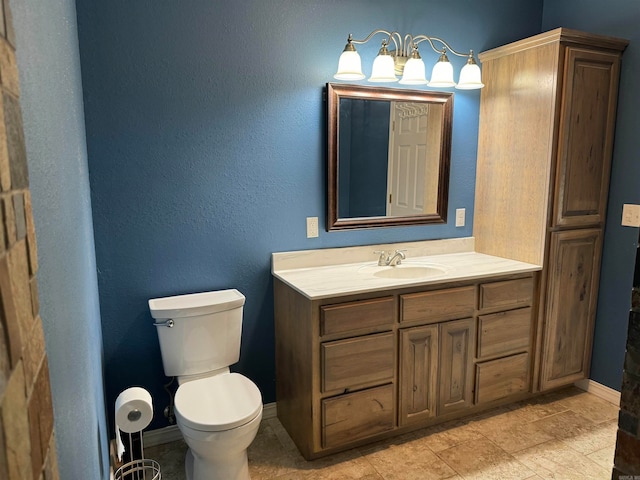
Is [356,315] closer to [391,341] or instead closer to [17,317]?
[391,341]

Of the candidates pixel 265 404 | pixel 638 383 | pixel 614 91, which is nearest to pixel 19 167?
pixel 638 383

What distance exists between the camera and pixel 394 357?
229 cm

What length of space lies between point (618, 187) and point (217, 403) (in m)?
2.51

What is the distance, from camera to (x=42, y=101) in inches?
31.7

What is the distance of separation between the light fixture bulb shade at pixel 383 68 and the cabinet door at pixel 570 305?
129 cm

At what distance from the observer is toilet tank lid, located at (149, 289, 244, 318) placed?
7.00ft

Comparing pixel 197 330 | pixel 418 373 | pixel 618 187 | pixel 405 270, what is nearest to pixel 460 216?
pixel 405 270

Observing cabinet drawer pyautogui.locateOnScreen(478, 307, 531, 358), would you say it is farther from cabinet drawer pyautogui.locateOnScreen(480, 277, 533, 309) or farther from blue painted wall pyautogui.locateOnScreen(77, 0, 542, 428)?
blue painted wall pyautogui.locateOnScreen(77, 0, 542, 428)

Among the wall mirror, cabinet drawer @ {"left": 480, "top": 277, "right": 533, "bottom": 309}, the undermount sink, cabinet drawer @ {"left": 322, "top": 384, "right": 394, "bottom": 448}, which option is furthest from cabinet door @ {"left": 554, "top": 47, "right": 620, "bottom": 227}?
cabinet drawer @ {"left": 322, "top": 384, "right": 394, "bottom": 448}

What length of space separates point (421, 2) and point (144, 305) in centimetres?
228

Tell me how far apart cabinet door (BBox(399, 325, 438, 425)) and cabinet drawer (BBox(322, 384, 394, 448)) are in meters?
0.09

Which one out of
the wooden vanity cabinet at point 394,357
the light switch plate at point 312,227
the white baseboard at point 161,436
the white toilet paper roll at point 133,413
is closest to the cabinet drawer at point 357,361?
the wooden vanity cabinet at point 394,357

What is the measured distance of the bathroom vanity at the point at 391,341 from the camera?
85.2 inches

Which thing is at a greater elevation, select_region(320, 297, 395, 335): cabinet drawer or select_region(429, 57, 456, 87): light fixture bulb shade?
select_region(429, 57, 456, 87): light fixture bulb shade
